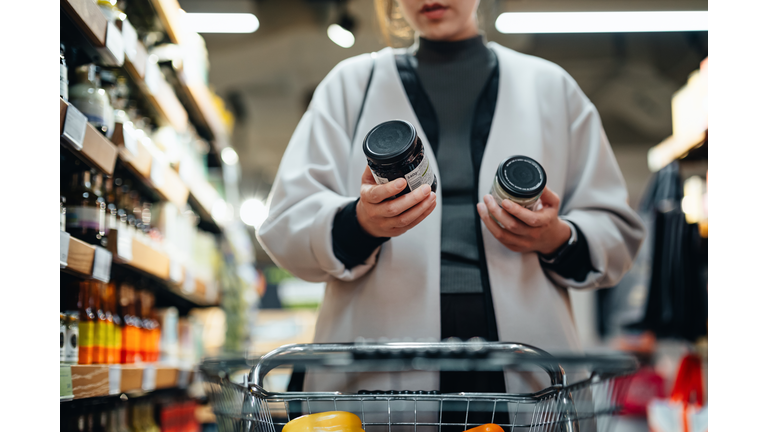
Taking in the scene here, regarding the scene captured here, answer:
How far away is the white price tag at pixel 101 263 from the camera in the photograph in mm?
1450

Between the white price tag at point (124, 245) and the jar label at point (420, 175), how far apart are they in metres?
0.99

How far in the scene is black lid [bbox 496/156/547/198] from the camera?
3.42 ft

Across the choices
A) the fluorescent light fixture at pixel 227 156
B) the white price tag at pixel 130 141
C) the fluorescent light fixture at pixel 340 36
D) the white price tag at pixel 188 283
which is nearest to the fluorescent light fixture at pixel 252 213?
the fluorescent light fixture at pixel 340 36

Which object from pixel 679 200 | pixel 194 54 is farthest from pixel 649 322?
pixel 194 54

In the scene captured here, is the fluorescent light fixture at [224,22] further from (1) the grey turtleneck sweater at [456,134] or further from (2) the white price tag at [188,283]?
(1) the grey turtleneck sweater at [456,134]

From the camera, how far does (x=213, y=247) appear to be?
3824 millimetres

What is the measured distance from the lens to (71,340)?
59.1 inches

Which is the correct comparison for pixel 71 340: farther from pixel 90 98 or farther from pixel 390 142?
pixel 390 142

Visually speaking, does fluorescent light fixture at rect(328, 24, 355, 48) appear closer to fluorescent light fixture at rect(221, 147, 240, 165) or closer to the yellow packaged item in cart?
fluorescent light fixture at rect(221, 147, 240, 165)

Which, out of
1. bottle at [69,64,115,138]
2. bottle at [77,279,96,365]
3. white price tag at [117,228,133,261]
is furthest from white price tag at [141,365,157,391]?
bottle at [69,64,115,138]

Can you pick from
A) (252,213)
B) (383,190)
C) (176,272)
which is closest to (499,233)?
(383,190)

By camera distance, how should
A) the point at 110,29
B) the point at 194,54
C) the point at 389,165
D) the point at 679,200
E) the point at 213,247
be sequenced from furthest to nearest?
1. the point at 213,247
2. the point at 679,200
3. the point at 194,54
4. the point at 110,29
5. the point at 389,165
